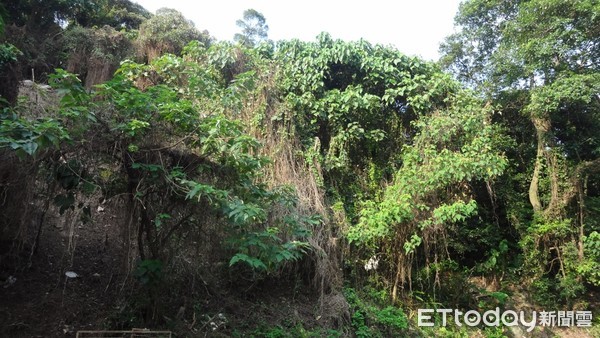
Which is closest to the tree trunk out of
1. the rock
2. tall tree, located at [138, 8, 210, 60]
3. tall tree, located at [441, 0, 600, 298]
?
tall tree, located at [441, 0, 600, 298]

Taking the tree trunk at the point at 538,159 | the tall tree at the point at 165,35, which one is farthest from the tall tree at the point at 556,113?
the tall tree at the point at 165,35

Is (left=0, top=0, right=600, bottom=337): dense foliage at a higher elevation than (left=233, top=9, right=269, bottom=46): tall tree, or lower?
lower

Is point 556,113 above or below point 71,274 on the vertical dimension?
above

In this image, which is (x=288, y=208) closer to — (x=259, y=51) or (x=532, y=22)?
(x=259, y=51)

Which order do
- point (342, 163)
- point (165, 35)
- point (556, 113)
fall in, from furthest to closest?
point (165, 35) < point (556, 113) < point (342, 163)

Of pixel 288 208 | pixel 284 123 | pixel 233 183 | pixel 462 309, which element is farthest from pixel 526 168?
pixel 233 183

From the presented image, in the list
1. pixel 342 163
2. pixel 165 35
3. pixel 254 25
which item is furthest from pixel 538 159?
pixel 254 25

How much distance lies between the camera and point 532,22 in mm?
6738

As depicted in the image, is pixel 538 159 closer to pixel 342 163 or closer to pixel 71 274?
pixel 342 163

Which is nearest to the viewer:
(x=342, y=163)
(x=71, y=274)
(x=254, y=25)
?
(x=71, y=274)

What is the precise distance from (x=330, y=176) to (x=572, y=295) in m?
4.61

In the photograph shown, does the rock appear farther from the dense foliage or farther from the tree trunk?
the tree trunk

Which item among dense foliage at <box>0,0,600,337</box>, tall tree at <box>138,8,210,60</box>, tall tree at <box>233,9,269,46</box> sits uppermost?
tall tree at <box>233,9,269,46</box>

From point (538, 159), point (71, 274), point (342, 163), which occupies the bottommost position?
point (71, 274)
